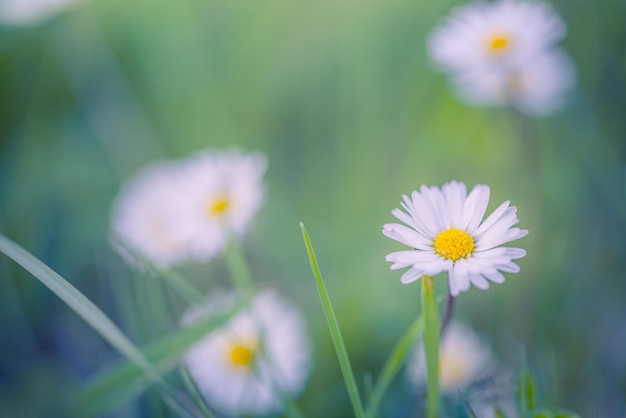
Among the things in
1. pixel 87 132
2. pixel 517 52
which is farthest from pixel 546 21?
pixel 87 132

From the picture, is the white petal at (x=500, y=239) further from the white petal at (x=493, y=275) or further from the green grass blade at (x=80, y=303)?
the green grass blade at (x=80, y=303)

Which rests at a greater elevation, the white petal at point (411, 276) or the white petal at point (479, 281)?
the white petal at point (411, 276)

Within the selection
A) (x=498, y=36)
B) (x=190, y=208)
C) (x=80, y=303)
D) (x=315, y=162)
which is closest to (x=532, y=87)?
(x=498, y=36)

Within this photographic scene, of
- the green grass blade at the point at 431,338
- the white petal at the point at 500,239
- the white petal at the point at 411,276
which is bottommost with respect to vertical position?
the green grass blade at the point at 431,338

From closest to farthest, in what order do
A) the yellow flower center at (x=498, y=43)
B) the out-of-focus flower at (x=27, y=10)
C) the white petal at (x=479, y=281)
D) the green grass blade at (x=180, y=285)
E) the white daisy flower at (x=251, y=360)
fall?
the white petal at (x=479, y=281), the green grass blade at (x=180, y=285), the white daisy flower at (x=251, y=360), the yellow flower center at (x=498, y=43), the out-of-focus flower at (x=27, y=10)

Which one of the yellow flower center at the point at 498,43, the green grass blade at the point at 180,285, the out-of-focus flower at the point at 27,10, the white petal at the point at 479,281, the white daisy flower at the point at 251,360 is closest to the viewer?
the white petal at the point at 479,281

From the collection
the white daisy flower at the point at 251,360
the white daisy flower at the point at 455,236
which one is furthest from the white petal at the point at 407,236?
the white daisy flower at the point at 251,360

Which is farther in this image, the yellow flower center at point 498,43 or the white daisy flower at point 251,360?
the yellow flower center at point 498,43
